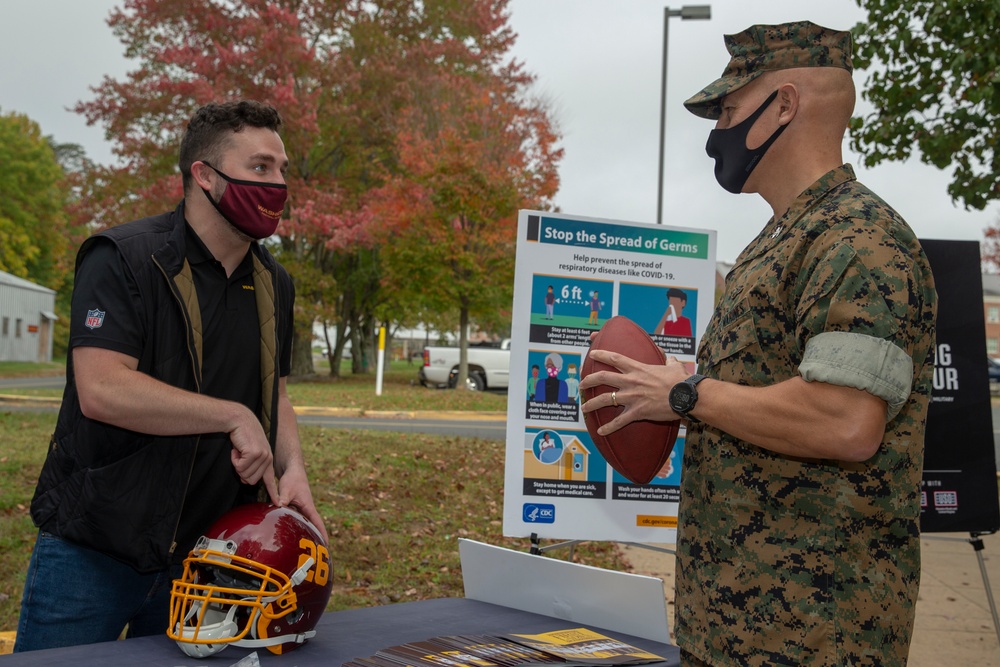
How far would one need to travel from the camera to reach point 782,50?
2057 millimetres

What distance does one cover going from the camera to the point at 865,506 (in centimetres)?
189

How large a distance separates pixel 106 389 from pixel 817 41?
210cm

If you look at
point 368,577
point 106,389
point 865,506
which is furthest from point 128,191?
point 865,506

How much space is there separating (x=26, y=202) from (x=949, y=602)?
49629 millimetres

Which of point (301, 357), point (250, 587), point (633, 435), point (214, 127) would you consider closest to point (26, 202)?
point (301, 357)

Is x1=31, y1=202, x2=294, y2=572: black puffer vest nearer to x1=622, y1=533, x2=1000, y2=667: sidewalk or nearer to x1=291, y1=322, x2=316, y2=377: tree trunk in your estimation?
x1=622, y1=533, x2=1000, y2=667: sidewalk

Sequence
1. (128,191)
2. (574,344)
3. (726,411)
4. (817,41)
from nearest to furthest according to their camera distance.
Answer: (726,411)
(817,41)
(574,344)
(128,191)

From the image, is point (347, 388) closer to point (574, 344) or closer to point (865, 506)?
point (574, 344)

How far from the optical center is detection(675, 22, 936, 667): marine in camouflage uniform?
177 centimetres

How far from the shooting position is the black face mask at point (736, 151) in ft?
6.93


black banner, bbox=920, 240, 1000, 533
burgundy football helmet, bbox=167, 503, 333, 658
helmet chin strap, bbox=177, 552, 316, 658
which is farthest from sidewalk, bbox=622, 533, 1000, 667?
helmet chin strap, bbox=177, 552, 316, 658

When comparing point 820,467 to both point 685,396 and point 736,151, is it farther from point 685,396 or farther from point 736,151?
point 736,151

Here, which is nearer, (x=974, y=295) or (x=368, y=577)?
(x=974, y=295)

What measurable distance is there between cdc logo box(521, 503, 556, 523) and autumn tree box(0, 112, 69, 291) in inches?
1706
